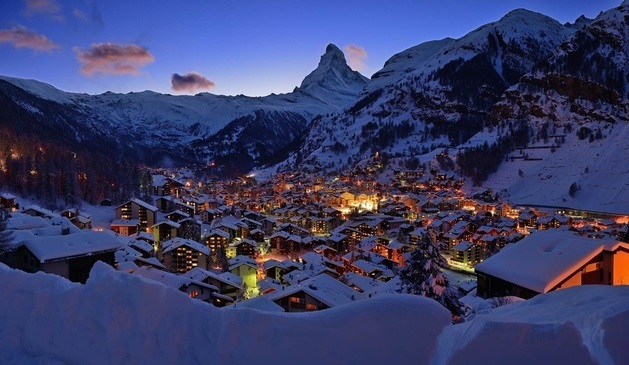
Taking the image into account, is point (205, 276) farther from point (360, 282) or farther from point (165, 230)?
point (165, 230)

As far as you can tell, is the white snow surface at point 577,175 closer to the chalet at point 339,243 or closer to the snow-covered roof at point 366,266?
the chalet at point 339,243

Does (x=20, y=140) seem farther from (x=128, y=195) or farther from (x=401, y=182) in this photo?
(x=401, y=182)

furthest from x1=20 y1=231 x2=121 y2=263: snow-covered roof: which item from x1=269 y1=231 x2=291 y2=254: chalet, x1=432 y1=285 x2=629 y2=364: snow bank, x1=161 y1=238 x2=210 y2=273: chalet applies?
x1=269 y1=231 x2=291 y2=254: chalet

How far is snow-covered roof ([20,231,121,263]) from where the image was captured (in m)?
21.6

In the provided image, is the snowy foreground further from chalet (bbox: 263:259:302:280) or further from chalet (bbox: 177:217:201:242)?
chalet (bbox: 177:217:201:242)

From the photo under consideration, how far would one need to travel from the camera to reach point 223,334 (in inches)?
188

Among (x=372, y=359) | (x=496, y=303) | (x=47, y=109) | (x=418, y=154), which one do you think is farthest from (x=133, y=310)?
(x=47, y=109)

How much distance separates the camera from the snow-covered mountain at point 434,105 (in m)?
153

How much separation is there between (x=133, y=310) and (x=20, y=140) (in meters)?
72.9

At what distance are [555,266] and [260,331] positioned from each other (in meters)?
11.8

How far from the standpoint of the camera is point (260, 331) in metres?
4.79

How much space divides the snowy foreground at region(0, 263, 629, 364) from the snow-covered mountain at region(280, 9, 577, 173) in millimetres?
136905

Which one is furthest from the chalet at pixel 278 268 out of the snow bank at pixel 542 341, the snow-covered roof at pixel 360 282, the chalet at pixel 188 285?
the snow bank at pixel 542 341

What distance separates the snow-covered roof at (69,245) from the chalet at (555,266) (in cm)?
1975
